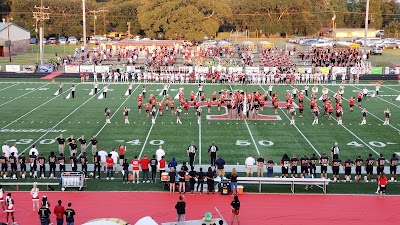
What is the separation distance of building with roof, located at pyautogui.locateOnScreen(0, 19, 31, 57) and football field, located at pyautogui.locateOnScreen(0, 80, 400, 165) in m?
34.3

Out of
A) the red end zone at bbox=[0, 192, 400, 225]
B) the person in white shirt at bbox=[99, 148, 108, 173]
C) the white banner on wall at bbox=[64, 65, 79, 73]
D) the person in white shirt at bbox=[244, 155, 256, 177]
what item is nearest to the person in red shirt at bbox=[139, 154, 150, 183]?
the red end zone at bbox=[0, 192, 400, 225]

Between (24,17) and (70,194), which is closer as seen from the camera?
(70,194)

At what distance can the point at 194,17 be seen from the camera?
236ft

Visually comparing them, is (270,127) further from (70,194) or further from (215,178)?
(70,194)

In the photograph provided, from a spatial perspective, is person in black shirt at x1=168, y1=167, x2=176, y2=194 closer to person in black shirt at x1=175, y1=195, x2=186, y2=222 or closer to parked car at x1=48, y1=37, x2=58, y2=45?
person in black shirt at x1=175, y1=195, x2=186, y2=222

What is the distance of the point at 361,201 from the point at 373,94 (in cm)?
2245

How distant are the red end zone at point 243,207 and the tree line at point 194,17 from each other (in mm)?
56442

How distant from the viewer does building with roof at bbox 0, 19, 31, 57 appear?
6794 centimetres

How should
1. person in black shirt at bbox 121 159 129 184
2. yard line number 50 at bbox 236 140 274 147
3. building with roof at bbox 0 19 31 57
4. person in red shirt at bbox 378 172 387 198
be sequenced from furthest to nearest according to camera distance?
building with roof at bbox 0 19 31 57
yard line number 50 at bbox 236 140 274 147
person in black shirt at bbox 121 159 129 184
person in red shirt at bbox 378 172 387 198

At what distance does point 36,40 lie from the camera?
299 feet

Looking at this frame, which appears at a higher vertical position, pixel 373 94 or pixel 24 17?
pixel 24 17

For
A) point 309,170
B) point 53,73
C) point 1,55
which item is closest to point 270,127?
point 309,170

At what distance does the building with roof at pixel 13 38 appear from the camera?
223ft

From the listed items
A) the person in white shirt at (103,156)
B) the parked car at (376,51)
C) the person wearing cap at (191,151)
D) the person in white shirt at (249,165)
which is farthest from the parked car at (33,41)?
the person in white shirt at (249,165)
